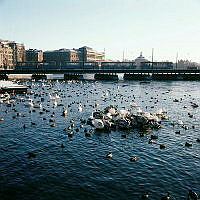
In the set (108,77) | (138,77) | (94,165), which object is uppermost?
(138,77)

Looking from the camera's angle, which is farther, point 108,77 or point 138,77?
point 108,77

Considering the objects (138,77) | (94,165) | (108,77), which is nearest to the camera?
(94,165)

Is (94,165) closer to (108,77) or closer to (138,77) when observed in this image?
(108,77)

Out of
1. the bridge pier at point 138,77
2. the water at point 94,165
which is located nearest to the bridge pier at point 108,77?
the bridge pier at point 138,77

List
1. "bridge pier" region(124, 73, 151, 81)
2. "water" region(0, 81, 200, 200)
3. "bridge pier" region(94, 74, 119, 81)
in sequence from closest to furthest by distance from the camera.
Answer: "water" region(0, 81, 200, 200) < "bridge pier" region(124, 73, 151, 81) < "bridge pier" region(94, 74, 119, 81)

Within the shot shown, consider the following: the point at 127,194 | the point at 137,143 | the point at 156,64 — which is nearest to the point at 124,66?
the point at 156,64

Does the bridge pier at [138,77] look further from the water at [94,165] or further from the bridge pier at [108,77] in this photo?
the water at [94,165]

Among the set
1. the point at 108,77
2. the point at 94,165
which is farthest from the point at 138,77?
the point at 94,165

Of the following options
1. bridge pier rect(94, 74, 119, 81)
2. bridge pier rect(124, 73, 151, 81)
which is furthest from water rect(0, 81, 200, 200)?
bridge pier rect(124, 73, 151, 81)

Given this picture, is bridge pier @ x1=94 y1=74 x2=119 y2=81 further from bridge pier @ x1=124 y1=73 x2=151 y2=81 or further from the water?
the water

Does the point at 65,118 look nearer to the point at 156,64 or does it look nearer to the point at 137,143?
the point at 137,143

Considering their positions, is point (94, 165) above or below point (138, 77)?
below

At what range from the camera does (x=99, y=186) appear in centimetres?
2011

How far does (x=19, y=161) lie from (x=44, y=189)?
682 cm
